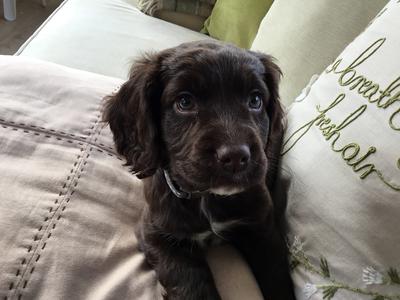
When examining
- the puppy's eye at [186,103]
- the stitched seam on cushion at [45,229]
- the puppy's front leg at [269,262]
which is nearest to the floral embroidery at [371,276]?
the puppy's front leg at [269,262]

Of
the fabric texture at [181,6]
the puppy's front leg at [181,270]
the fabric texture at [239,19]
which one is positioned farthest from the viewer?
the fabric texture at [181,6]

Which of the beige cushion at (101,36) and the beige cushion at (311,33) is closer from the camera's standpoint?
the beige cushion at (311,33)

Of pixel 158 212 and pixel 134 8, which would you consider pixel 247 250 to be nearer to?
pixel 158 212

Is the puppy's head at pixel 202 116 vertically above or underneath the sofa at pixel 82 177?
above

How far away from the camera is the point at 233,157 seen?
92cm

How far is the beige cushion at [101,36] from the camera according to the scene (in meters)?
1.84

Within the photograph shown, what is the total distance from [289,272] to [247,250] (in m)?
0.14

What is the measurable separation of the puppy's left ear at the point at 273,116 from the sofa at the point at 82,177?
9cm

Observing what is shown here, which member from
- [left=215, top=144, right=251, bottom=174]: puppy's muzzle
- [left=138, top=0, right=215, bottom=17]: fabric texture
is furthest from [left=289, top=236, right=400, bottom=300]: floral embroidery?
[left=138, top=0, right=215, bottom=17]: fabric texture

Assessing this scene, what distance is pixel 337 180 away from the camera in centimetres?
95

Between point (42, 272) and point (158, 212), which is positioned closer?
point (42, 272)

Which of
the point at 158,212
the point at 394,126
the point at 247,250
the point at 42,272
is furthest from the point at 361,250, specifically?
the point at 42,272

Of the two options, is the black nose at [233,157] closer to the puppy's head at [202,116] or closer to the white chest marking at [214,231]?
the puppy's head at [202,116]

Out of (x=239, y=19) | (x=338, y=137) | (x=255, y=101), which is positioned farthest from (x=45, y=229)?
(x=239, y=19)
